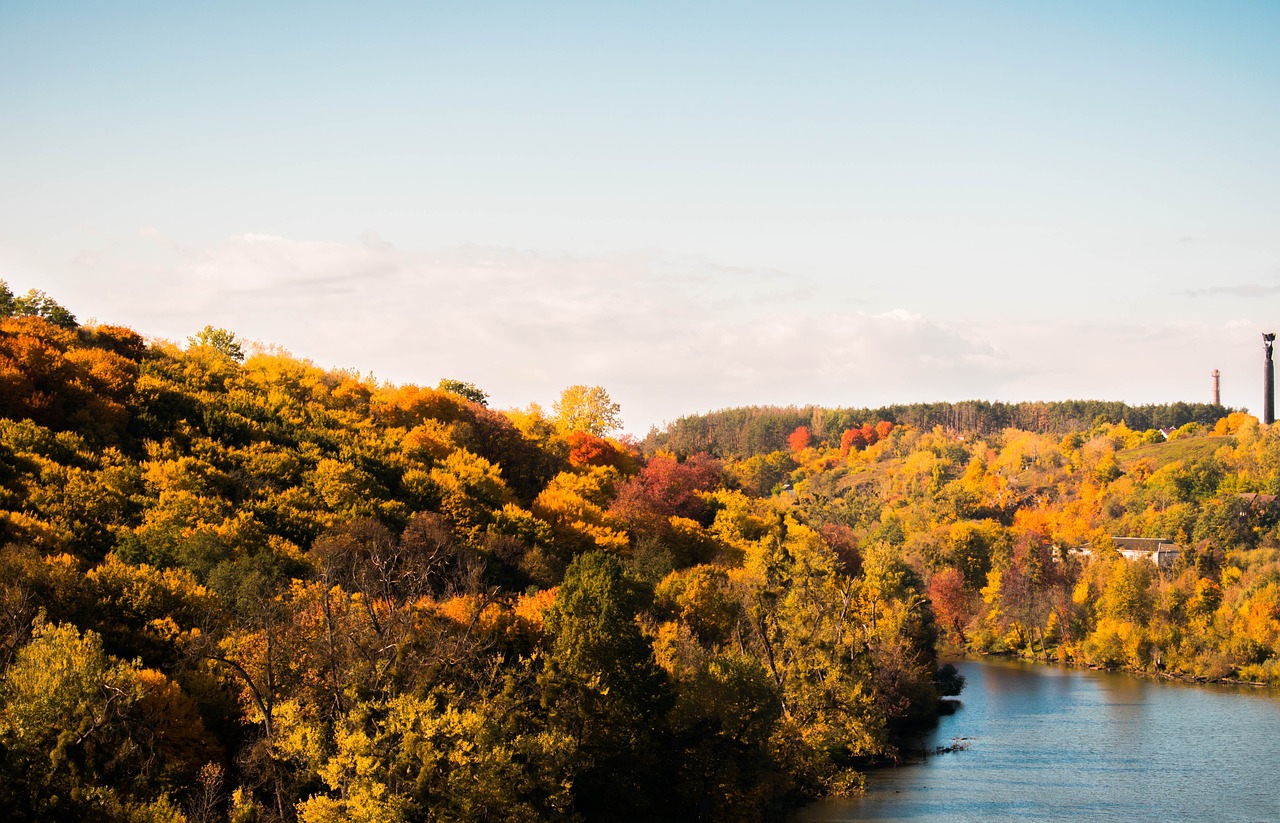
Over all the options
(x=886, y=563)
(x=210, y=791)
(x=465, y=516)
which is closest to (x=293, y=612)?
(x=210, y=791)

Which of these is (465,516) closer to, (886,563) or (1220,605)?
(886,563)

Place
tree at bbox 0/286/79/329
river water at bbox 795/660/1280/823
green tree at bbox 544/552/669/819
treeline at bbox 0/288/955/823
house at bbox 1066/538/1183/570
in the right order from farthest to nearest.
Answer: house at bbox 1066/538/1183/570 → tree at bbox 0/286/79/329 → river water at bbox 795/660/1280/823 → green tree at bbox 544/552/669/819 → treeline at bbox 0/288/955/823

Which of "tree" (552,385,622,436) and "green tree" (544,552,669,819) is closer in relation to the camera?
"green tree" (544,552,669,819)

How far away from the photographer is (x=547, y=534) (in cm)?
6431

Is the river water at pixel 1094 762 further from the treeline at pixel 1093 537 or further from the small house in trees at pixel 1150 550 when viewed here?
the small house in trees at pixel 1150 550

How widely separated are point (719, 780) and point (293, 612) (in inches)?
642

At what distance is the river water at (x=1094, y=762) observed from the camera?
146ft

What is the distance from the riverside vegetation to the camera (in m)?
30.8

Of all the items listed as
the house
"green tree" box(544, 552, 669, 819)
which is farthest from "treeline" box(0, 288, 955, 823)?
the house

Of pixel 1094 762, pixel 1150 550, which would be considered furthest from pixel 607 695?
pixel 1150 550

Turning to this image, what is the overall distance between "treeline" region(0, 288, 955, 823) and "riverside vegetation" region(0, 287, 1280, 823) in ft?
0.50

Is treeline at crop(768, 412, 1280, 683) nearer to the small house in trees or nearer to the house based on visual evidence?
the house

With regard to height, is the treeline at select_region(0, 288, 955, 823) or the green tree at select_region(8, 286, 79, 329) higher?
the green tree at select_region(8, 286, 79, 329)

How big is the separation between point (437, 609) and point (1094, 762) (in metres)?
32.1
